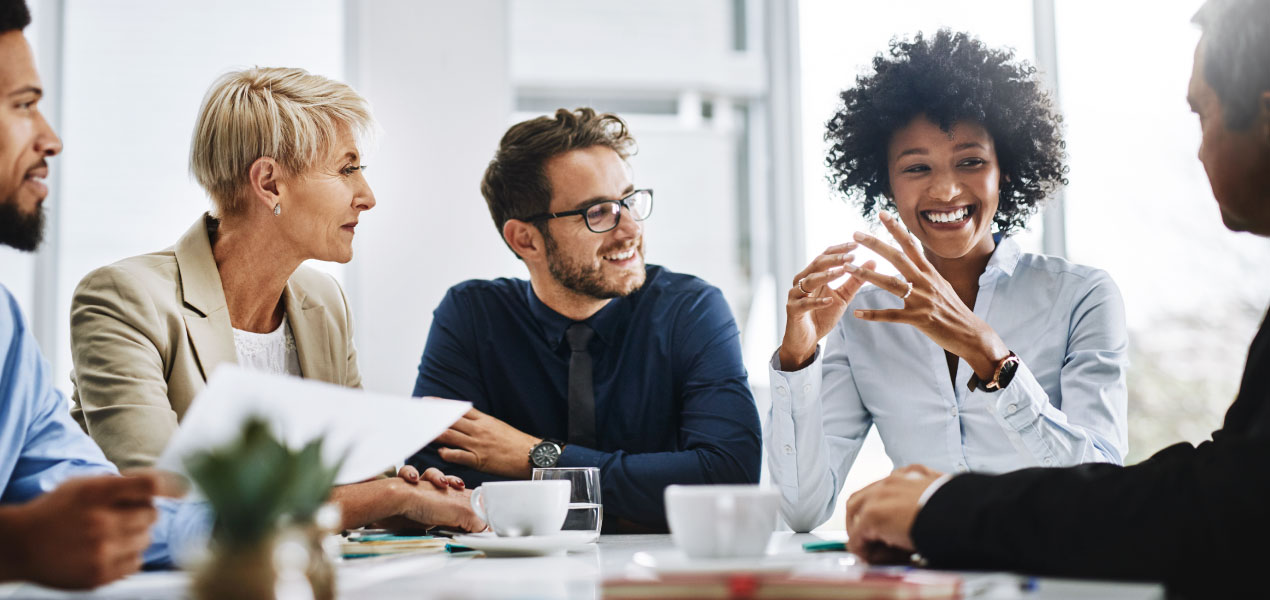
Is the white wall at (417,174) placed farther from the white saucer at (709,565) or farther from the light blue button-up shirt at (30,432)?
the white saucer at (709,565)

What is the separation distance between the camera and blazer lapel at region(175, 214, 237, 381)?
1916mm

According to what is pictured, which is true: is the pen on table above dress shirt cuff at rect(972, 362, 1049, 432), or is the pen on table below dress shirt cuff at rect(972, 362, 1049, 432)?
below

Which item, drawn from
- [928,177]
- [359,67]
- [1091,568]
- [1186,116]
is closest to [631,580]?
[1091,568]

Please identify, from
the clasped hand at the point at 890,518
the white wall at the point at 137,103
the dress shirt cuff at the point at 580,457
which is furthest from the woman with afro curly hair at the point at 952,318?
the white wall at the point at 137,103

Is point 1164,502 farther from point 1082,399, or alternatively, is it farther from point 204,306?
point 204,306

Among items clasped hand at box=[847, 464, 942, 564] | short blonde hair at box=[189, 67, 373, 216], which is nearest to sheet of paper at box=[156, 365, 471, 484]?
clasped hand at box=[847, 464, 942, 564]

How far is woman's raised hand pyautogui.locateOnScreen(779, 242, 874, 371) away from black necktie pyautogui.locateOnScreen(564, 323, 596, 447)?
0.48 meters

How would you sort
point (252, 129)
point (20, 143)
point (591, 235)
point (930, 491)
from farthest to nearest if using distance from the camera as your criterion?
point (591, 235), point (252, 129), point (20, 143), point (930, 491)

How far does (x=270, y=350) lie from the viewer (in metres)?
2.16

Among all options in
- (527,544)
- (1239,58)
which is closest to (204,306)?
(527,544)

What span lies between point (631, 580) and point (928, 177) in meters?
1.53

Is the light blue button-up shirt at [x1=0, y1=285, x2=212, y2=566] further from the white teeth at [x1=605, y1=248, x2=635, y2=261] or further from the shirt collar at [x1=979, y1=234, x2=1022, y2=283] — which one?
the shirt collar at [x1=979, y1=234, x2=1022, y2=283]

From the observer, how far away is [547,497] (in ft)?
4.25

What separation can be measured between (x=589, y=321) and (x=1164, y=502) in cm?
159
